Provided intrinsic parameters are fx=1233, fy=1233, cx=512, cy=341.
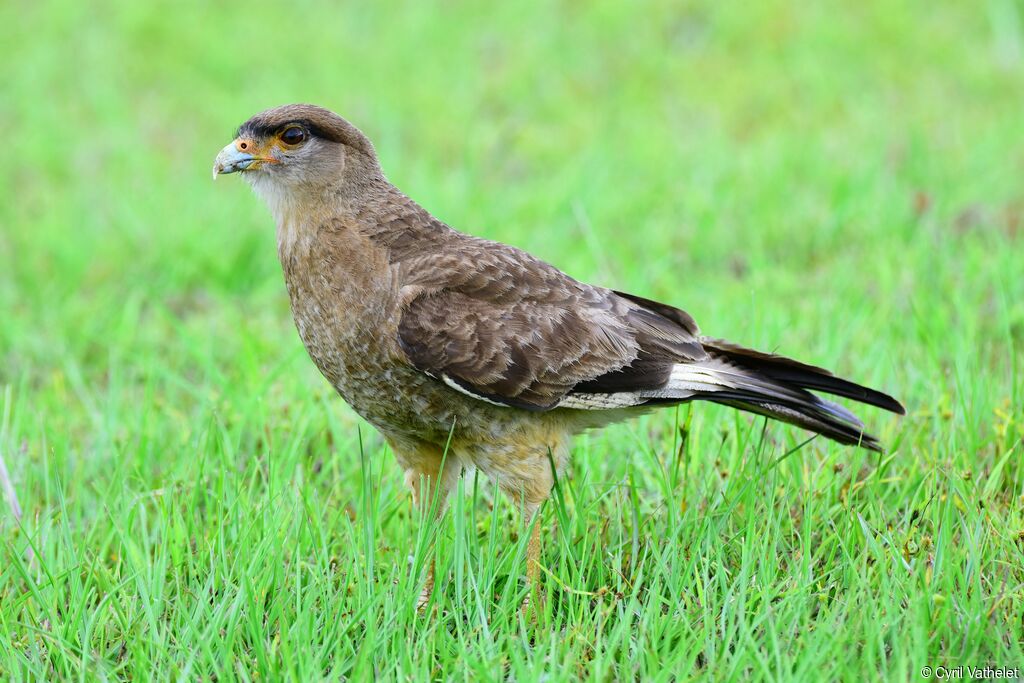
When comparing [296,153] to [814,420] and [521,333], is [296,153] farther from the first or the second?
[814,420]

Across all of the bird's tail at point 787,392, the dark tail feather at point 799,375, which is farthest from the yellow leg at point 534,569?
the dark tail feather at point 799,375

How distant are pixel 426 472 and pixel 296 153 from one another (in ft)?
4.08

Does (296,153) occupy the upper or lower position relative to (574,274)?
upper

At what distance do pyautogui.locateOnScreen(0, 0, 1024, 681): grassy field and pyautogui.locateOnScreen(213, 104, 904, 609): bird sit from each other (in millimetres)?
184

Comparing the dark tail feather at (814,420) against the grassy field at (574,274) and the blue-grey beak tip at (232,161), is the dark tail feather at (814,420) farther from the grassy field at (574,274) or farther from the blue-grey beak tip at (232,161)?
the blue-grey beak tip at (232,161)

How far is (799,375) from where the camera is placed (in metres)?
4.28

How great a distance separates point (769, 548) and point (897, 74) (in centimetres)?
665

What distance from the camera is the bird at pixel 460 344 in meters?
4.04

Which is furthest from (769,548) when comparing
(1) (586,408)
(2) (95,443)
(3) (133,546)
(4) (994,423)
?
(2) (95,443)

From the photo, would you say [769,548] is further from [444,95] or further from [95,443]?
[444,95]

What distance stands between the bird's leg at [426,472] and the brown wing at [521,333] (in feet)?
1.30

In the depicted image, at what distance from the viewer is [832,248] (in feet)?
23.5

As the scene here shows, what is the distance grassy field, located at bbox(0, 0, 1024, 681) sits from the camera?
362 cm

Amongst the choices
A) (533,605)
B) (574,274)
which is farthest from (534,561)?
(574,274)
